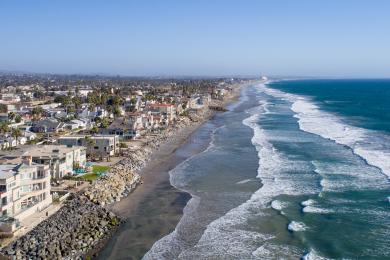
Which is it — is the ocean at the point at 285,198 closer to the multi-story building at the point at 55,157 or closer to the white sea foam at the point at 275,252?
the white sea foam at the point at 275,252

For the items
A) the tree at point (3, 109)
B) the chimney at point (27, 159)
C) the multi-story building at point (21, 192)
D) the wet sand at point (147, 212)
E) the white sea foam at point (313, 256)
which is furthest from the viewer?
the tree at point (3, 109)

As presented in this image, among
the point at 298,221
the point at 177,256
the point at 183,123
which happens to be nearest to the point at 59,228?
the point at 177,256

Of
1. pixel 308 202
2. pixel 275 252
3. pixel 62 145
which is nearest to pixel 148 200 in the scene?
pixel 308 202

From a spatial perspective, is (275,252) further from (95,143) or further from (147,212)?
(95,143)

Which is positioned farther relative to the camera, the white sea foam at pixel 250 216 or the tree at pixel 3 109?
the tree at pixel 3 109

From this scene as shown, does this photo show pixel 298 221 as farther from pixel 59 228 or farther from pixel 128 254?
pixel 59 228

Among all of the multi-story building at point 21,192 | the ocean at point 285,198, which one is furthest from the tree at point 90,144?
the multi-story building at point 21,192
